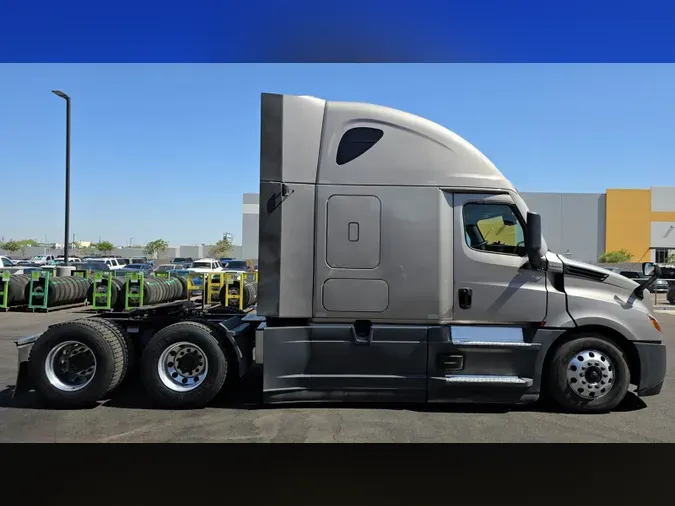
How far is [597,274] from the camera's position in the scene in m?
6.29

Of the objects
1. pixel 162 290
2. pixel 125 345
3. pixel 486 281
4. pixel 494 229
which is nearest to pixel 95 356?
pixel 125 345

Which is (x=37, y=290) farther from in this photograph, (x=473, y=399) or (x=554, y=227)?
(x=554, y=227)

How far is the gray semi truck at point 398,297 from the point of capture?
6.01 m

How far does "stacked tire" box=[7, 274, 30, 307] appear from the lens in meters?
16.6

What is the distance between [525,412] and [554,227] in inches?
2342

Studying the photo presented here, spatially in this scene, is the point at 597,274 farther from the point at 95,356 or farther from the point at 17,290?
the point at 17,290

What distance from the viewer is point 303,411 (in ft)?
20.2

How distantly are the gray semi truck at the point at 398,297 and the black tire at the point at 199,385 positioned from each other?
16mm

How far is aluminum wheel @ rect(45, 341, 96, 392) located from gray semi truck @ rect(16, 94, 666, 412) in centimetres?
4

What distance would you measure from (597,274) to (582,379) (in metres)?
1.30

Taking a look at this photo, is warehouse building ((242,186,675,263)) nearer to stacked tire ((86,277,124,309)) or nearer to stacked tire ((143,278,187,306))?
stacked tire ((143,278,187,306))

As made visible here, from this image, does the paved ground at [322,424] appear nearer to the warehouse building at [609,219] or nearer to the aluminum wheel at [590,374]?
the aluminum wheel at [590,374]

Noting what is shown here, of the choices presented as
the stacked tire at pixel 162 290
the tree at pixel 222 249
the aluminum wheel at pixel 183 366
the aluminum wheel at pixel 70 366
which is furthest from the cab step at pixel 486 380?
the tree at pixel 222 249
